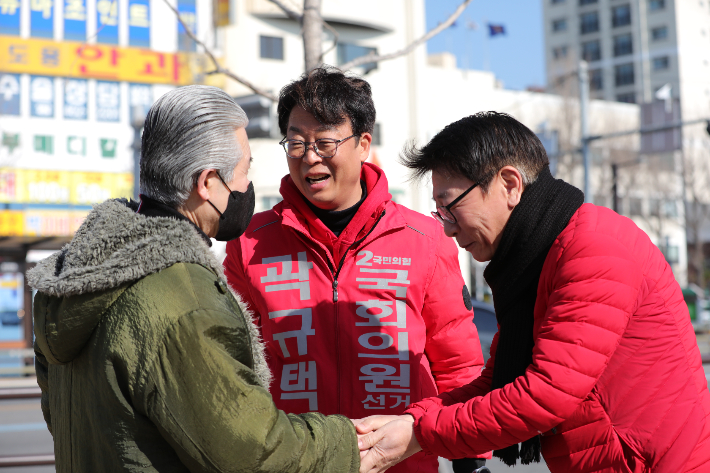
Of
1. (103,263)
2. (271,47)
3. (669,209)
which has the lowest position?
(103,263)

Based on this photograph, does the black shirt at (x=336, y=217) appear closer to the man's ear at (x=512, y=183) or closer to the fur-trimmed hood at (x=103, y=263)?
the man's ear at (x=512, y=183)

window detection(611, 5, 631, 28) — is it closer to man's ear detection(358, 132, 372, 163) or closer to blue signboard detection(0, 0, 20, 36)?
blue signboard detection(0, 0, 20, 36)

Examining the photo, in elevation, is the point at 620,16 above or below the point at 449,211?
above

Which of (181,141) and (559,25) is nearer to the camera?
(181,141)

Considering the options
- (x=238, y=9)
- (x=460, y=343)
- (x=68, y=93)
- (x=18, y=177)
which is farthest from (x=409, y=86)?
(x=460, y=343)

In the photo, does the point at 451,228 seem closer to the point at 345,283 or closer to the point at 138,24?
the point at 345,283

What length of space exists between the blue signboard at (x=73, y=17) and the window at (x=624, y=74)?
60922 mm

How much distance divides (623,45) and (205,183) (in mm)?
77383

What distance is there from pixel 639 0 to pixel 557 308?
77.1 m

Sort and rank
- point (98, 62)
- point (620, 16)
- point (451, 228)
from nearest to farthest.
→ point (451, 228)
point (98, 62)
point (620, 16)

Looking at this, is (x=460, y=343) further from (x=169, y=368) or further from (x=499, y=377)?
(x=169, y=368)

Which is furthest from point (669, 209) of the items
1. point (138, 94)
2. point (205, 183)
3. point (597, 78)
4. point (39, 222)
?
point (205, 183)

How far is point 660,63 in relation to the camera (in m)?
68.5

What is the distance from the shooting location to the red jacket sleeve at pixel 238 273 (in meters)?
2.98
